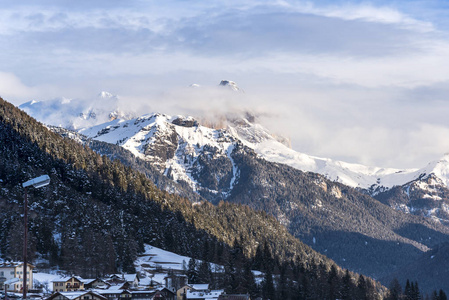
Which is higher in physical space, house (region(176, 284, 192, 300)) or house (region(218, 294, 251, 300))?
house (region(176, 284, 192, 300))

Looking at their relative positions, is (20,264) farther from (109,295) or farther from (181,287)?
(181,287)

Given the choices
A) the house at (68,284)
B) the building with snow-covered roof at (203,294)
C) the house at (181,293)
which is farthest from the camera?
the house at (181,293)

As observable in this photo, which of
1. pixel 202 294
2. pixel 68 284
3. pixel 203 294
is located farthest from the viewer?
pixel 203 294

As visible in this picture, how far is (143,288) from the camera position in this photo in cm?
19262

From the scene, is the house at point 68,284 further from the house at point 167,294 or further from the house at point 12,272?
the house at point 167,294

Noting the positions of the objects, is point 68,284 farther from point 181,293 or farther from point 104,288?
point 181,293

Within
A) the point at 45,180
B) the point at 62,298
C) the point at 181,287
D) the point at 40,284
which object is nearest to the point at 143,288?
the point at 181,287

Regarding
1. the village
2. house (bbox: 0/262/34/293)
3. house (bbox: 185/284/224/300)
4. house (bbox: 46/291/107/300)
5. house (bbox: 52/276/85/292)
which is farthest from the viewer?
house (bbox: 185/284/224/300)

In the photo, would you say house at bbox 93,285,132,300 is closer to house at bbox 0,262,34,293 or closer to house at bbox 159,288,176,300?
house at bbox 159,288,176,300

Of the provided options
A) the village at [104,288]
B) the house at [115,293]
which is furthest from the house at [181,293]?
the house at [115,293]

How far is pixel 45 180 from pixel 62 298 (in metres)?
87.9

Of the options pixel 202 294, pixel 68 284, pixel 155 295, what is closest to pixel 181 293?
pixel 202 294

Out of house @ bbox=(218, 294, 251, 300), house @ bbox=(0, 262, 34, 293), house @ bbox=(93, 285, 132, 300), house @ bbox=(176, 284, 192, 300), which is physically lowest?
house @ bbox=(218, 294, 251, 300)

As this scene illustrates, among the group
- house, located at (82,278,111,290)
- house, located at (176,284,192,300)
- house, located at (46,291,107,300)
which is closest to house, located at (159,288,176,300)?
house, located at (176,284,192,300)
